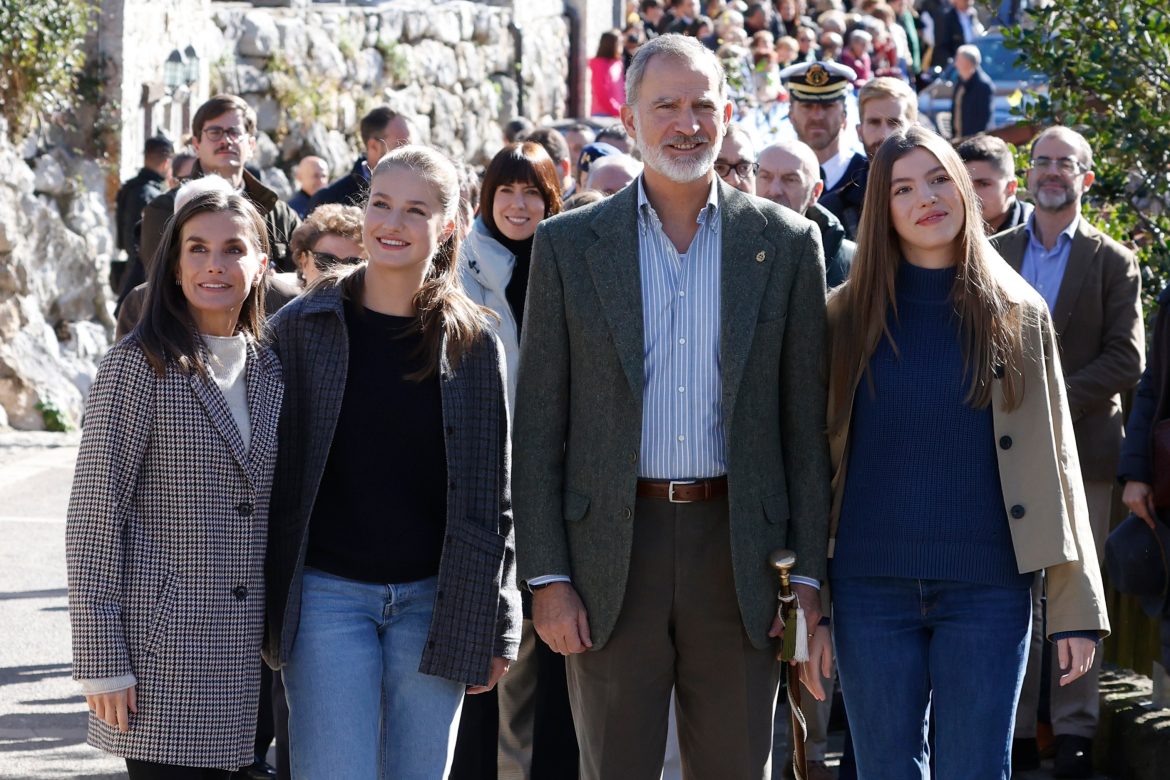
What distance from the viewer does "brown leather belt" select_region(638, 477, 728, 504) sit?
3.72 meters

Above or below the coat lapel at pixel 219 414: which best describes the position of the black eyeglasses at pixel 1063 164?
above

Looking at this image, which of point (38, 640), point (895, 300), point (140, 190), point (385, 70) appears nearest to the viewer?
point (895, 300)

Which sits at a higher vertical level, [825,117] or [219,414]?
[825,117]

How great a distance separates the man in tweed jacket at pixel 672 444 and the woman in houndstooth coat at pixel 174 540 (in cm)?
64

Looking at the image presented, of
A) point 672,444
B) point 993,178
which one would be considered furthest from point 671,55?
point 993,178

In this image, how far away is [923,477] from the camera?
3.84 m

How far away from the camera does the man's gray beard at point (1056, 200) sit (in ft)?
19.4

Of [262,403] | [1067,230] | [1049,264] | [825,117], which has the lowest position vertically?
[262,403]

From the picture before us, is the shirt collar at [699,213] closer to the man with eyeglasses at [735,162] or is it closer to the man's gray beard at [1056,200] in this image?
the man with eyeglasses at [735,162]

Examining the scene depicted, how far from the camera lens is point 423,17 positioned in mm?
17703

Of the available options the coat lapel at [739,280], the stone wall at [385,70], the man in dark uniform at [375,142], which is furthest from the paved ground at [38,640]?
the stone wall at [385,70]

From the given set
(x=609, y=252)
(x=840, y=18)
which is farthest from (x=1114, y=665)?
(x=840, y=18)

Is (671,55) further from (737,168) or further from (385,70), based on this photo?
(385,70)

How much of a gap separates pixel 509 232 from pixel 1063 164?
210 centimetres
